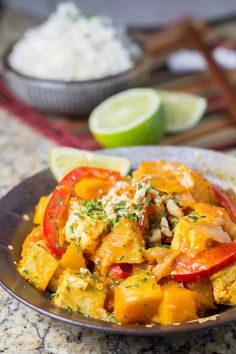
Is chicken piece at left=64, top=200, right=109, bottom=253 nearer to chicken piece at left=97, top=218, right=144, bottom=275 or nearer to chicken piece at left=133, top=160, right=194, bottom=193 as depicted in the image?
chicken piece at left=97, top=218, right=144, bottom=275

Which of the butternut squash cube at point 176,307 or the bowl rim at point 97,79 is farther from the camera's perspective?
the bowl rim at point 97,79

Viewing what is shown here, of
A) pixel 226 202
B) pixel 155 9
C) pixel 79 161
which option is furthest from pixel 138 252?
pixel 155 9

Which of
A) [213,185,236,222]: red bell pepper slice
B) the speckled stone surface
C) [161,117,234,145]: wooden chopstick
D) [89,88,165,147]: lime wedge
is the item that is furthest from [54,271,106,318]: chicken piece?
[161,117,234,145]: wooden chopstick

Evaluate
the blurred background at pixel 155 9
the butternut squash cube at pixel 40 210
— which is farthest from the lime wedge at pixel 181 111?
the blurred background at pixel 155 9

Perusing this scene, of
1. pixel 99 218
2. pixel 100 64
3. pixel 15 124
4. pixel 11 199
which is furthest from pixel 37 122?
pixel 99 218

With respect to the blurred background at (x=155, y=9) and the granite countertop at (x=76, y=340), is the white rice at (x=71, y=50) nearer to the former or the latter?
the blurred background at (x=155, y=9)

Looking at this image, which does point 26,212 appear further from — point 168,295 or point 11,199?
point 168,295
